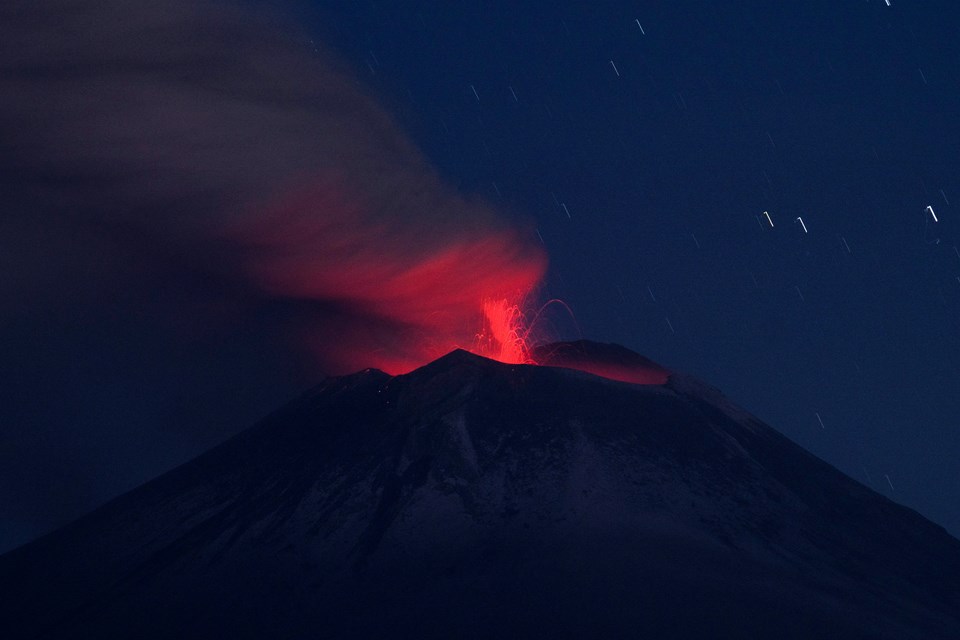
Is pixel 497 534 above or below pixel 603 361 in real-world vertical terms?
below

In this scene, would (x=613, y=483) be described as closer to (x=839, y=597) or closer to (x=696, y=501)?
(x=696, y=501)

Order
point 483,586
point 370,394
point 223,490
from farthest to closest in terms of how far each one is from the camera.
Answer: point 370,394 → point 223,490 → point 483,586

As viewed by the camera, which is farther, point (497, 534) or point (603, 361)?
point (603, 361)

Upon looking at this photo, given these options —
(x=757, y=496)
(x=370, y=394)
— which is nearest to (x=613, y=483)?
(x=757, y=496)

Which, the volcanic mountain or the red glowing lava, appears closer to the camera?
the volcanic mountain

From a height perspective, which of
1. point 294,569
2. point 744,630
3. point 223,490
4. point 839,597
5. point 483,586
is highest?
point 223,490

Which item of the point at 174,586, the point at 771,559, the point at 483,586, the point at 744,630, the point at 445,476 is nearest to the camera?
the point at 744,630

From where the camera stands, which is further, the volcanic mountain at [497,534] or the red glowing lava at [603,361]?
the red glowing lava at [603,361]

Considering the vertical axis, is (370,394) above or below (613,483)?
above
